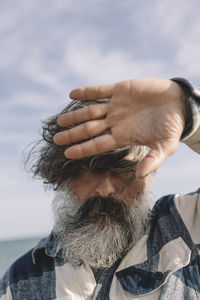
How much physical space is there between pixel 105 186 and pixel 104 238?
312 millimetres

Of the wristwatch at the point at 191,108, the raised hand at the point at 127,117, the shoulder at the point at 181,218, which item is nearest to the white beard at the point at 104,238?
the shoulder at the point at 181,218

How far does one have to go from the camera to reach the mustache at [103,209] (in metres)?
2.76

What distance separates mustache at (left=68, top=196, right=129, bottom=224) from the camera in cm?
276

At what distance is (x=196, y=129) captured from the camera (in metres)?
2.11

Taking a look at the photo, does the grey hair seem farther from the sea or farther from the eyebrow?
the sea

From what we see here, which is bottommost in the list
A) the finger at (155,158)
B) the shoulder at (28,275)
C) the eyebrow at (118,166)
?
the shoulder at (28,275)

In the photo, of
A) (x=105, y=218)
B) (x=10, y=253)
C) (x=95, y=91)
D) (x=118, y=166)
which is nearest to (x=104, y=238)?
(x=105, y=218)

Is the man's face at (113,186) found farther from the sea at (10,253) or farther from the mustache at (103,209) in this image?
the sea at (10,253)

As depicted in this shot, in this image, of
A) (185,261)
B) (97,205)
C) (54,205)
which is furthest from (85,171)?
(185,261)

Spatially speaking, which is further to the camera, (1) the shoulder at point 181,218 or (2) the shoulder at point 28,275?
(2) the shoulder at point 28,275

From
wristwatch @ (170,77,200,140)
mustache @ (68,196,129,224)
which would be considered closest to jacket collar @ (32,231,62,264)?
mustache @ (68,196,129,224)

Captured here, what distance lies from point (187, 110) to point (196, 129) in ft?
0.32

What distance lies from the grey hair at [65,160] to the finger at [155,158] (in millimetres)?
752

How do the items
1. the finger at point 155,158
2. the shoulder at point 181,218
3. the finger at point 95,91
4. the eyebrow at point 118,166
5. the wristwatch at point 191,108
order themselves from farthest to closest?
the eyebrow at point 118,166 < the shoulder at point 181,218 < the finger at point 95,91 < the wristwatch at point 191,108 < the finger at point 155,158
